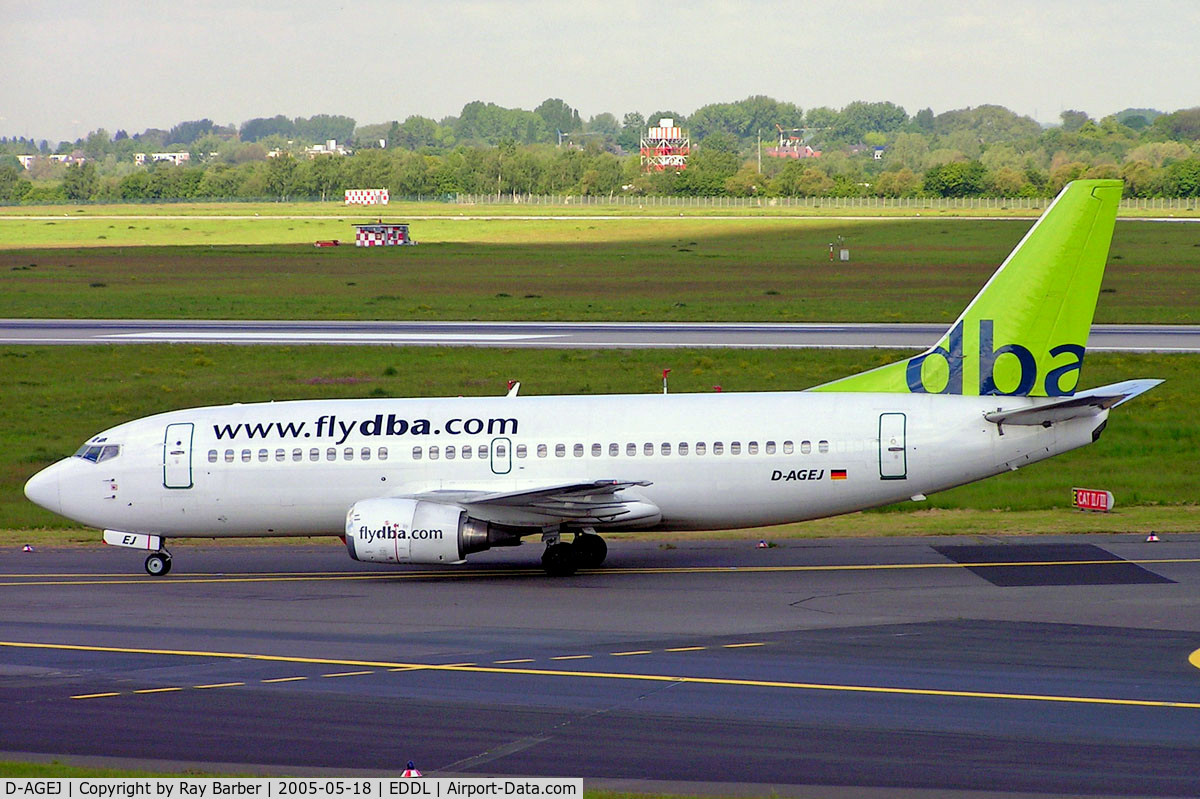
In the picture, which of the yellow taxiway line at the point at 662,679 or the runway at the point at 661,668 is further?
the yellow taxiway line at the point at 662,679

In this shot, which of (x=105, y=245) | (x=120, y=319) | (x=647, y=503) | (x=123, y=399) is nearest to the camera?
(x=647, y=503)

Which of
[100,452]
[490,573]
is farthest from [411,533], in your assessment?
[100,452]

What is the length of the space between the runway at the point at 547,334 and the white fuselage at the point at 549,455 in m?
31.0

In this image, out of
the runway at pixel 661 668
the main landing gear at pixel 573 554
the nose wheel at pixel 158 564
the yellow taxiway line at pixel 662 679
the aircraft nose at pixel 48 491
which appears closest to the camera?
the runway at pixel 661 668

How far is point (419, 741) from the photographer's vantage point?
1862 centimetres

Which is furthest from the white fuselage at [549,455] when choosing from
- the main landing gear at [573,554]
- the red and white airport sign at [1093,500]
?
the red and white airport sign at [1093,500]

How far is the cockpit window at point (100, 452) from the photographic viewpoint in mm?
32031

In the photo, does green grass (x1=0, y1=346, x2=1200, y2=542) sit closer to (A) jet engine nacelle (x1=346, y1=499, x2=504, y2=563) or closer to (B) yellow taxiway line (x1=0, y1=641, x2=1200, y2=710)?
(A) jet engine nacelle (x1=346, y1=499, x2=504, y2=563)

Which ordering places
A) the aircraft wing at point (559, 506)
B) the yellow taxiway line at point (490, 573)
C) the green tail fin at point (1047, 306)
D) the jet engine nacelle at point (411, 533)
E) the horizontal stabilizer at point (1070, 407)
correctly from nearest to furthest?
the horizontal stabilizer at point (1070, 407) < the jet engine nacelle at point (411, 533) < the aircraft wing at point (559, 506) < the green tail fin at point (1047, 306) < the yellow taxiway line at point (490, 573)

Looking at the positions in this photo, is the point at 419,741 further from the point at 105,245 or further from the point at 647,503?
the point at 105,245

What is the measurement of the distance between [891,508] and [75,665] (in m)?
22.3

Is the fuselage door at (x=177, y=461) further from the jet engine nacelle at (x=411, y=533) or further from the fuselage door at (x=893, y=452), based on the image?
the fuselage door at (x=893, y=452)

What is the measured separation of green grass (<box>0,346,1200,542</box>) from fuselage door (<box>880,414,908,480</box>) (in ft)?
18.6

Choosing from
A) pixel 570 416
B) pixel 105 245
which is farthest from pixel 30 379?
pixel 105 245
